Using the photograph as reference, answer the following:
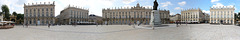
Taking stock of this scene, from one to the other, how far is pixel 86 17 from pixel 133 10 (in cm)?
1922

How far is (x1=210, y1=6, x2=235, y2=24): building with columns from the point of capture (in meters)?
51.1

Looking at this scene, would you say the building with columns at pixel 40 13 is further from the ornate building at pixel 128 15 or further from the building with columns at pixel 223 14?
the building with columns at pixel 223 14

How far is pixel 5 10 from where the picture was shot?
40.7 m

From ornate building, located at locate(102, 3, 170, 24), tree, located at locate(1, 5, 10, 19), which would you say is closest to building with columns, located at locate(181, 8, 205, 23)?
ornate building, located at locate(102, 3, 170, 24)

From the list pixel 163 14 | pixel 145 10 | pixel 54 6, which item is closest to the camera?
pixel 54 6

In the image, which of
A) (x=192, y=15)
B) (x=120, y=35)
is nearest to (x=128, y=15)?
(x=192, y=15)

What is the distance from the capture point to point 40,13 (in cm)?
4066

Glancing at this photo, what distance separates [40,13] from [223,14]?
72978mm

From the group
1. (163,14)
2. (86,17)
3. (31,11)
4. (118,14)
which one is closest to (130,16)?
(118,14)

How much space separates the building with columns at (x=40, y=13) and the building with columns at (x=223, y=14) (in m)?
65.8

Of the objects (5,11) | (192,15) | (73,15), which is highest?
(5,11)

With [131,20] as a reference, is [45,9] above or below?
above

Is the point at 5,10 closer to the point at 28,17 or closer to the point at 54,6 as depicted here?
the point at 28,17

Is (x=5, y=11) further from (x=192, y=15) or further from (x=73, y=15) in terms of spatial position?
(x=192, y=15)
